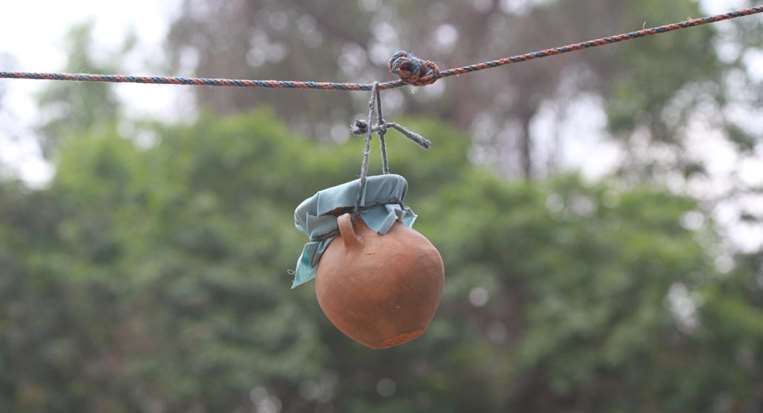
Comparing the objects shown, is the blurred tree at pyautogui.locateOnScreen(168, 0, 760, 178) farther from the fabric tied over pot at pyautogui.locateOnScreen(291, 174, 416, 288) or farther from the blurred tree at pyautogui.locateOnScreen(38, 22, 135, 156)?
the fabric tied over pot at pyautogui.locateOnScreen(291, 174, 416, 288)

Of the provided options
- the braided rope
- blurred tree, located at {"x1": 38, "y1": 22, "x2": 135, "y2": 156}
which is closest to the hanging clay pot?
the braided rope

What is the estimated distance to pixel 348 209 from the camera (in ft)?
7.41

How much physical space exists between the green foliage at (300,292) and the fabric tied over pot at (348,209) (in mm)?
6144

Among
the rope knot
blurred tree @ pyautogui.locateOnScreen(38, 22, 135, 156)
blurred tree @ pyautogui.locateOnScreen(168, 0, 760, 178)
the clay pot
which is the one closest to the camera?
the clay pot

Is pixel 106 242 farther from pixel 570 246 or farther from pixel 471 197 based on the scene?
pixel 570 246

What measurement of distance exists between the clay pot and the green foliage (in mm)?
6203

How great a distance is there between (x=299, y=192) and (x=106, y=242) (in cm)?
183

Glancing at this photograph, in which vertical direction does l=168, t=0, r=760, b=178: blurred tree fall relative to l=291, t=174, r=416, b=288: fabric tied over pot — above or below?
above

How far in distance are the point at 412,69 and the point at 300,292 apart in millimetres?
6701

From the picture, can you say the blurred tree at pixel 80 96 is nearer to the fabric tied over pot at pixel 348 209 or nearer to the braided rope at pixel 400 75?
the braided rope at pixel 400 75

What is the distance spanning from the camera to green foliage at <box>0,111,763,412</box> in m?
8.70

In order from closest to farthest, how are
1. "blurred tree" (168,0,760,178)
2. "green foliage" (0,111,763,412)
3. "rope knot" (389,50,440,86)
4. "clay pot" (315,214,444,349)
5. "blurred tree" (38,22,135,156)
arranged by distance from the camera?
"clay pot" (315,214,444,349), "rope knot" (389,50,440,86), "green foliage" (0,111,763,412), "blurred tree" (168,0,760,178), "blurred tree" (38,22,135,156)

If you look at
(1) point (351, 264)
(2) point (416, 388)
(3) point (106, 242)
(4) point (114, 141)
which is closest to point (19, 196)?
(3) point (106, 242)

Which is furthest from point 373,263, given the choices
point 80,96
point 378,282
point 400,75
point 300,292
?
point 80,96
